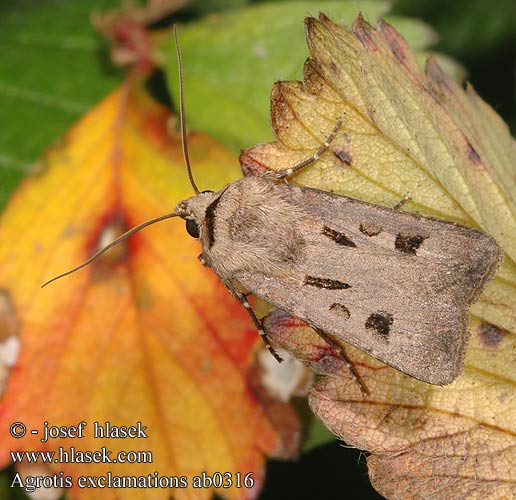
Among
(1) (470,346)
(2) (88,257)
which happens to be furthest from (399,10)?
(1) (470,346)

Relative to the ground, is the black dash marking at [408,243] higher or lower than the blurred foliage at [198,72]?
lower

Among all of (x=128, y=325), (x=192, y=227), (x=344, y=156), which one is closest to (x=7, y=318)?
(x=128, y=325)

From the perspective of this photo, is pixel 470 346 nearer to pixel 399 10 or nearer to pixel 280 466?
pixel 280 466

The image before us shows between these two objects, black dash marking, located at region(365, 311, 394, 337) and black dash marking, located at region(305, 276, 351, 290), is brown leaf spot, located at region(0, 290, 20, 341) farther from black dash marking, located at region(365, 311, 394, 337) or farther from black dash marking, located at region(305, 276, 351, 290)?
black dash marking, located at region(365, 311, 394, 337)

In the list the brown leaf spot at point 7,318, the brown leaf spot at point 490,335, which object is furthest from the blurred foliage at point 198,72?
the brown leaf spot at point 490,335

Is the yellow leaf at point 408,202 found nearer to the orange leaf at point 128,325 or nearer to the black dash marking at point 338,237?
the black dash marking at point 338,237

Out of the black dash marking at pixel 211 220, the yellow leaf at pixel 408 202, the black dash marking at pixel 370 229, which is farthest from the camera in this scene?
the black dash marking at pixel 211 220

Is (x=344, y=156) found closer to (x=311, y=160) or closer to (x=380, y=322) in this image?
(x=311, y=160)
